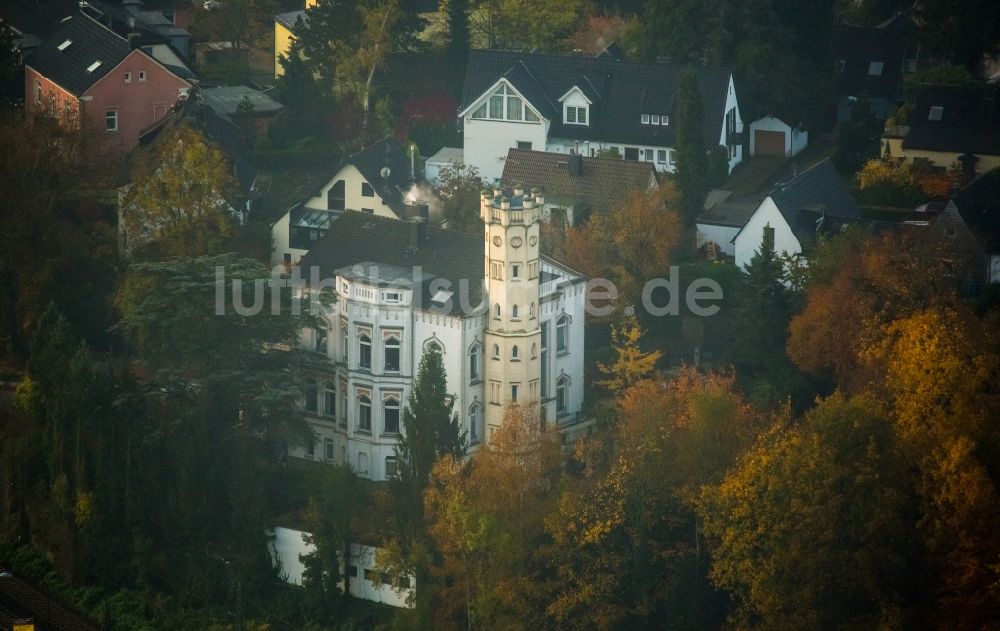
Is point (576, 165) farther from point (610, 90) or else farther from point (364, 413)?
point (364, 413)

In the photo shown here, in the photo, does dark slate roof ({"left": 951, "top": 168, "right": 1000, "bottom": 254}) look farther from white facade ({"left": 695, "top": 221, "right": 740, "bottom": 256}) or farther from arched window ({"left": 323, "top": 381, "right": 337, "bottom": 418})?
arched window ({"left": 323, "top": 381, "right": 337, "bottom": 418})

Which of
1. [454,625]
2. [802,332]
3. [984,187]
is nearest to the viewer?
[454,625]

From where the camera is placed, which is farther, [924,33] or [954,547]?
[924,33]

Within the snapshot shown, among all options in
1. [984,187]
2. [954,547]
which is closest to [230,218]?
[984,187]

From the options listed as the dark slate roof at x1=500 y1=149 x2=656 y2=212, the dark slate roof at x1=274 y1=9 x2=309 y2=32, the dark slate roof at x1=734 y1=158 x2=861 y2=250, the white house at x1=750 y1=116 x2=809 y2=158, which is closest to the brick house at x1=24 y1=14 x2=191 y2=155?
the dark slate roof at x1=274 y1=9 x2=309 y2=32

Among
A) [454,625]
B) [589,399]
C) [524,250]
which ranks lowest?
[454,625]

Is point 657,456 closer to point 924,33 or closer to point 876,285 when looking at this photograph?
point 876,285

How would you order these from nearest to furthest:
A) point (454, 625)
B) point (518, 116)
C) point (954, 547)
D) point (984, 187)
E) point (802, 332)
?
point (954, 547) → point (454, 625) → point (802, 332) → point (984, 187) → point (518, 116)

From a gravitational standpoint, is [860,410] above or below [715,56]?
below
